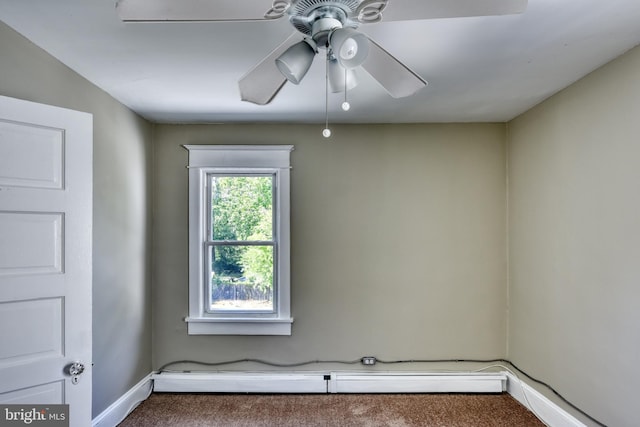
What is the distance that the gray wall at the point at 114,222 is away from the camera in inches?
81.7

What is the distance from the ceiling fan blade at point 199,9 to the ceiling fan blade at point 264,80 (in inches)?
9.2

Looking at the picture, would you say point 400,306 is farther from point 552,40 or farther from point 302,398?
point 552,40

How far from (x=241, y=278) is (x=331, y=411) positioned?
1318 mm

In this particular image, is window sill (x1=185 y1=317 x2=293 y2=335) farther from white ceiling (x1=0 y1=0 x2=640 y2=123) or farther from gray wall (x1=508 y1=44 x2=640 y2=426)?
gray wall (x1=508 y1=44 x2=640 y2=426)

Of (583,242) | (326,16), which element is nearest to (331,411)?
(583,242)

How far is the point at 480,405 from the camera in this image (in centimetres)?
295

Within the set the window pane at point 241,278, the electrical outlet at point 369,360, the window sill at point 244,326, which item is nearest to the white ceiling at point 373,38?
the window pane at point 241,278

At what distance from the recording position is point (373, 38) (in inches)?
71.4

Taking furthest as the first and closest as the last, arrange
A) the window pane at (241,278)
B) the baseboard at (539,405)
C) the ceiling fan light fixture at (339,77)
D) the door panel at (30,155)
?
the window pane at (241,278) → the baseboard at (539,405) → the door panel at (30,155) → the ceiling fan light fixture at (339,77)

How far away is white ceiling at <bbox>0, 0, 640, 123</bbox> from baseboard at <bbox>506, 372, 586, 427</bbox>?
2.18m

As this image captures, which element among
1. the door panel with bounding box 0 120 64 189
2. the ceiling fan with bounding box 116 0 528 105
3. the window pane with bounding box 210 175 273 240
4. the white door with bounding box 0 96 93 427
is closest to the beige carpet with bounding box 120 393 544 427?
the white door with bounding box 0 96 93 427

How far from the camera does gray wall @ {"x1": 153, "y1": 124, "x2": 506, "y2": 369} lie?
3221 mm

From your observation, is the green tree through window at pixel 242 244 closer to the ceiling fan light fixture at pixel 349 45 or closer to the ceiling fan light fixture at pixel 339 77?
the ceiling fan light fixture at pixel 339 77

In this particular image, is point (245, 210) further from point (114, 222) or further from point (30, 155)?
point (30, 155)
